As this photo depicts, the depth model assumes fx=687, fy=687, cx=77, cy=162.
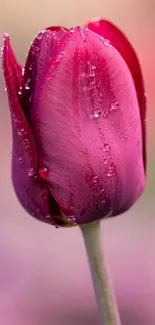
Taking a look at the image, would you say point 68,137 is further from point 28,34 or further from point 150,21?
point 150,21

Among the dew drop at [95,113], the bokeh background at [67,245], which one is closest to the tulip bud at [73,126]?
the dew drop at [95,113]

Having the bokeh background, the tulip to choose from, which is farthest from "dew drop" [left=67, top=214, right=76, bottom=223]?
the bokeh background

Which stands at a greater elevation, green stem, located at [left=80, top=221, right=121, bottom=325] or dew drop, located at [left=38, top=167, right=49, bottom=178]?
dew drop, located at [left=38, top=167, right=49, bottom=178]

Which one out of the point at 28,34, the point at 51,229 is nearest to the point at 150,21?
the point at 28,34

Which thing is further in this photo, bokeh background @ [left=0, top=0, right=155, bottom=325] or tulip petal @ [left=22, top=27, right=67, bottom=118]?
bokeh background @ [left=0, top=0, right=155, bottom=325]

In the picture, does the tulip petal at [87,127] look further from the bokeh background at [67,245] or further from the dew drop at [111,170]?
the bokeh background at [67,245]

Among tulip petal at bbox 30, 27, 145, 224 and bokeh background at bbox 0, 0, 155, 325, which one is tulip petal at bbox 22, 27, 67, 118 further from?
bokeh background at bbox 0, 0, 155, 325

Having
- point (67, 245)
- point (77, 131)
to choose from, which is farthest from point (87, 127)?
point (67, 245)
